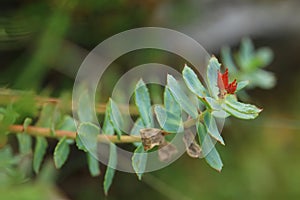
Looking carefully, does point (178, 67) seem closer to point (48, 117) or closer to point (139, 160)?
point (48, 117)

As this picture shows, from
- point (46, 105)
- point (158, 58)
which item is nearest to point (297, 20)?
point (158, 58)

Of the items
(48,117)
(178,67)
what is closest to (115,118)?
(48,117)

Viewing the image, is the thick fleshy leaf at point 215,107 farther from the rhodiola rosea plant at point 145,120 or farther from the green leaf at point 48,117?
the green leaf at point 48,117

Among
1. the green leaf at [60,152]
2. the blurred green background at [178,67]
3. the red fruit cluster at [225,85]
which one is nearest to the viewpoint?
Answer: the red fruit cluster at [225,85]

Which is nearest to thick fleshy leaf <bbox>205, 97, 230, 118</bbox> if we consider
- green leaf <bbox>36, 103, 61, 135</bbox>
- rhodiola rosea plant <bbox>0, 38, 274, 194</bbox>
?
rhodiola rosea plant <bbox>0, 38, 274, 194</bbox>

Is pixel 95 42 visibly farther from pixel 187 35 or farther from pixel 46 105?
pixel 46 105

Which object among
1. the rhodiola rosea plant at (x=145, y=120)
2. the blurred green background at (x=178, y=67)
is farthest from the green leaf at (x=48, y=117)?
the blurred green background at (x=178, y=67)
